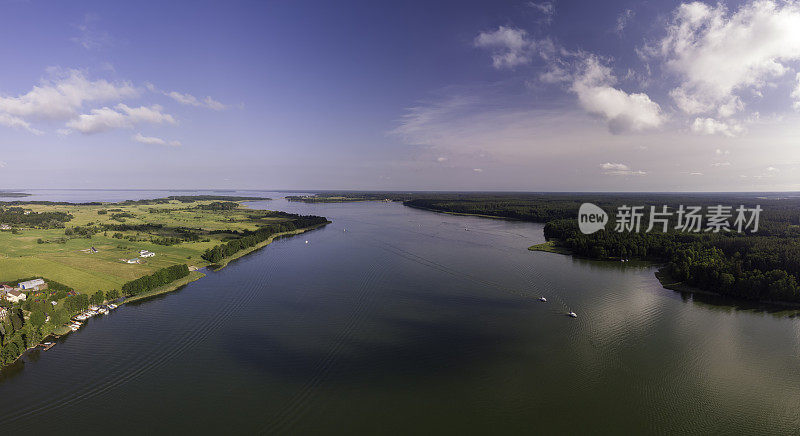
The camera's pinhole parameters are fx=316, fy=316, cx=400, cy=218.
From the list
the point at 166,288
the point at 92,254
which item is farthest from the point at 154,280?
the point at 92,254

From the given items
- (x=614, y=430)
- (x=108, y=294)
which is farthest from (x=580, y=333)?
(x=108, y=294)

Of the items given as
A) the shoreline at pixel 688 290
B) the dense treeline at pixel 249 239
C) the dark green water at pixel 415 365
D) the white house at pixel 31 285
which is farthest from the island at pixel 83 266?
the shoreline at pixel 688 290

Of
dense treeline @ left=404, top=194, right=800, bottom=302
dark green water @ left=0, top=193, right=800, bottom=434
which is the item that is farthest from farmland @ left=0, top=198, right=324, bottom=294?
dense treeline @ left=404, top=194, right=800, bottom=302

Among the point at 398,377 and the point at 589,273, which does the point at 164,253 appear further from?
the point at 589,273

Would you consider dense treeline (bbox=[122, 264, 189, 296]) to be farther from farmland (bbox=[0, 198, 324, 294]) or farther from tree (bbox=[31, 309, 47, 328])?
tree (bbox=[31, 309, 47, 328])

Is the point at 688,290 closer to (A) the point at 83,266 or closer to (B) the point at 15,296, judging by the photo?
(B) the point at 15,296
